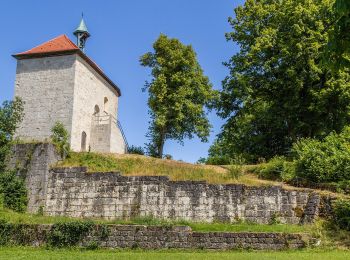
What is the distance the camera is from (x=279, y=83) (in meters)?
28.3

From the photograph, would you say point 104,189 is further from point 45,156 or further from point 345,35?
point 345,35

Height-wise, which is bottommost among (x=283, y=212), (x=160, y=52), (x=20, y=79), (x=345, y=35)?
(x=283, y=212)

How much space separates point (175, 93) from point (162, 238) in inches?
746

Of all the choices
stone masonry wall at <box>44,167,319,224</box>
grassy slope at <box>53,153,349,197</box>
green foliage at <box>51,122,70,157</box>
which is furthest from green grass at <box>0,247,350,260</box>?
green foliage at <box>51,122,70,157</box>

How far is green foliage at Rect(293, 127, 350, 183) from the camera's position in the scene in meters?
20.0

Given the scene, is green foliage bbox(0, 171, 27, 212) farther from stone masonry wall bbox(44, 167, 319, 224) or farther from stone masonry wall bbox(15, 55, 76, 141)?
stone masonry wall bbox(15, 55, 76, 141)

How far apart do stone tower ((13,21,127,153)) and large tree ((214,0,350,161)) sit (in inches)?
311

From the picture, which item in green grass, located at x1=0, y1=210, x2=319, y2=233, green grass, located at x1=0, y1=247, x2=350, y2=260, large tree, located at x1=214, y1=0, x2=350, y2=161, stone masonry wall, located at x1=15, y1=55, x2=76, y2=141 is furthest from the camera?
stone masonry wall, located at x1=15, y1=55, x2=76, y2=141

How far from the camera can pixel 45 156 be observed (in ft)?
70.0

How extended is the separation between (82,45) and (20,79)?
6.97 m

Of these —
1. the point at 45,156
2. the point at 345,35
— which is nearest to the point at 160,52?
the point at 45,156

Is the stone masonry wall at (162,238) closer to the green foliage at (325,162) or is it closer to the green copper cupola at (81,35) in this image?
the green foliage at (325,162)

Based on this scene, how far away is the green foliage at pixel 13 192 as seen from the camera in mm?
20419

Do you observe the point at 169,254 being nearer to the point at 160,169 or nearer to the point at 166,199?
the point at 166,199
